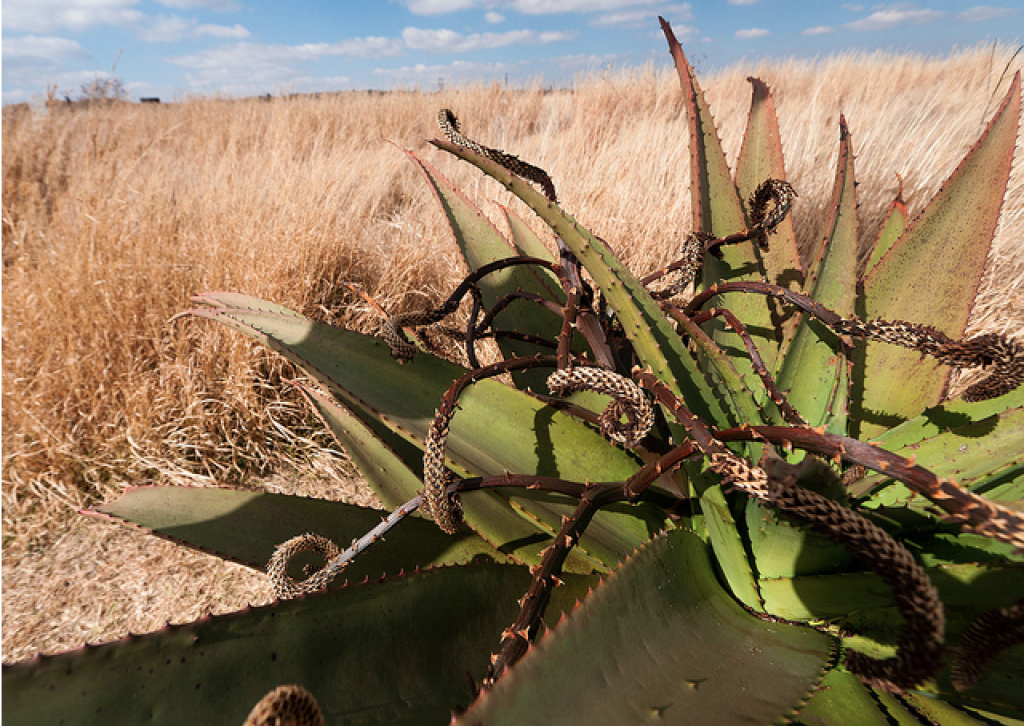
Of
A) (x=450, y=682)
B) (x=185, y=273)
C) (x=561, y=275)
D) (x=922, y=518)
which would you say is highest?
(x=561, y=275)

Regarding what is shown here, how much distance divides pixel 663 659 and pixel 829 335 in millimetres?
620

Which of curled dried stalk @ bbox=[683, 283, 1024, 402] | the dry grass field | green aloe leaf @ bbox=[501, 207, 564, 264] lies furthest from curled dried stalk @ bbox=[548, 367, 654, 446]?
the dry grass field

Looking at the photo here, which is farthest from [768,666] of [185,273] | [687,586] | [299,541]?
[185,273]

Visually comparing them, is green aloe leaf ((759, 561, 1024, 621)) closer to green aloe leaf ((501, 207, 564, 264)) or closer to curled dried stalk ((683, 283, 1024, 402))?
curled dried stalk ((683, 283, 1024, 402))

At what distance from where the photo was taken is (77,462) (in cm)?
234

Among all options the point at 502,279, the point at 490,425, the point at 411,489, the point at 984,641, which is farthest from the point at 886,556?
the point at 502,279

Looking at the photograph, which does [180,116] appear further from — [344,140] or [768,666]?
[768,666]

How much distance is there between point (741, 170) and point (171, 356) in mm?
2328

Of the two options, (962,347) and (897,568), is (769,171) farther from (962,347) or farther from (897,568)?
(897,568)

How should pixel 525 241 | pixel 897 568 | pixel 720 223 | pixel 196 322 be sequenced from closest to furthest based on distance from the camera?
pixel 897 568
pixel 720 223
pixel 525 241
pixel 196 322

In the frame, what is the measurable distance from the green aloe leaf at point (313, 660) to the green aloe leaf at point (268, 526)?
0.19m

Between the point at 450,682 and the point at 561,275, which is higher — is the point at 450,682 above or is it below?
below

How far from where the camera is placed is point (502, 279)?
4.18 ft

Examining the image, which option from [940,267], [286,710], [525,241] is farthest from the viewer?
[525,241]
